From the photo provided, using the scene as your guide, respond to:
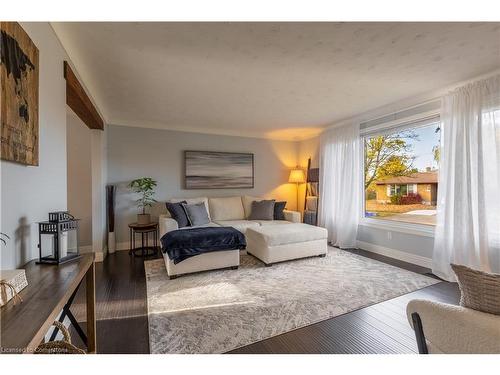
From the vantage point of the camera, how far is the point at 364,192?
419 cm

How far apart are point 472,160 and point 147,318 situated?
12.2ft

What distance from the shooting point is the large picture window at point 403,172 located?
10.9 feet

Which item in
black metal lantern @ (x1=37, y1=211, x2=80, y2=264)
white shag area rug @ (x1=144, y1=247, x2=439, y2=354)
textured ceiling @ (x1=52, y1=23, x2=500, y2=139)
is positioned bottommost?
white shag area rug @ (x1=144, y1=247, x2=439, y2=354)

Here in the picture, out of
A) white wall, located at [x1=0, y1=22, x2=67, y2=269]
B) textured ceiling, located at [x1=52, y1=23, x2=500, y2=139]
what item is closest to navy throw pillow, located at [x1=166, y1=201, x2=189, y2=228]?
textured ceiling, located at [x1=52, y1=23, x2=500, y2=139]

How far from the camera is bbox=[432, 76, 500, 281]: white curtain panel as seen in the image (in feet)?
8.11

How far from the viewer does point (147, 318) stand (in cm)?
196

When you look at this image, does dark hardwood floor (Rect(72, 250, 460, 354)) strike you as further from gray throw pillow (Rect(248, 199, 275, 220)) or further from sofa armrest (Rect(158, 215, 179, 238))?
gray throw pillow (Rect(248, 199, 275, 220))

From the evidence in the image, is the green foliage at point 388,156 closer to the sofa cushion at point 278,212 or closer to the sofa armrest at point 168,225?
the sofa cushion at point 278,212

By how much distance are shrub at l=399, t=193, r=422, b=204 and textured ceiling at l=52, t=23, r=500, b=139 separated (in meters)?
1.49

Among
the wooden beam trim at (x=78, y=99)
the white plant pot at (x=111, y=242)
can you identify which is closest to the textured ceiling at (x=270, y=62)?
the wooden beam trim at (x=78, y=99)

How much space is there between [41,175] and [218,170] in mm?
3552

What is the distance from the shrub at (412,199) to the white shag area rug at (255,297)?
110cm

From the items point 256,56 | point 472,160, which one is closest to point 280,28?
point 256,56
